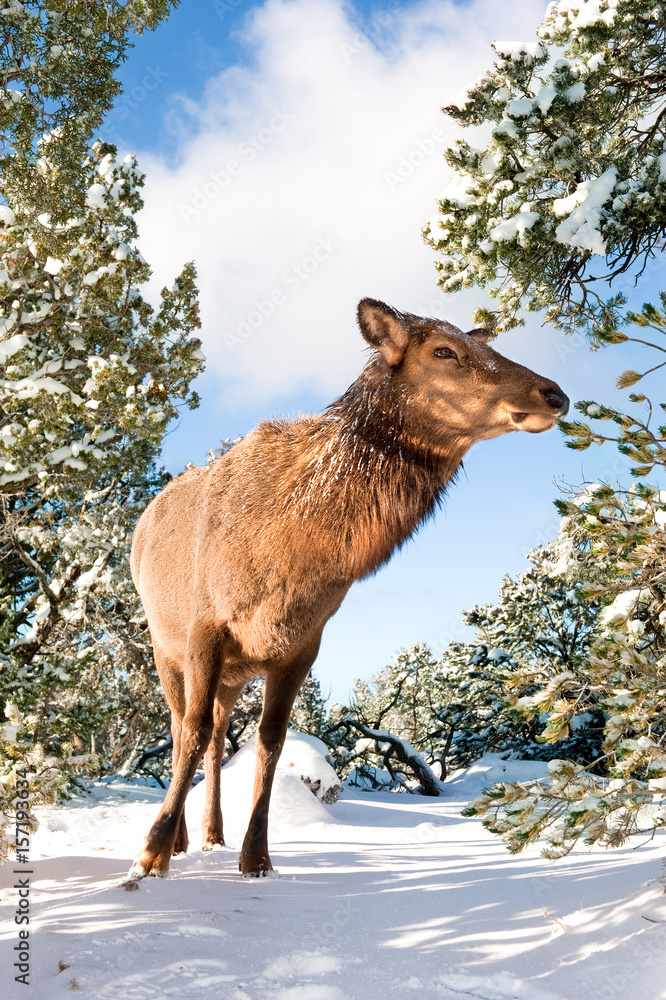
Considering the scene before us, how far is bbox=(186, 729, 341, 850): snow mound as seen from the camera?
6.46 metres

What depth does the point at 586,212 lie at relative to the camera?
4.74 metres

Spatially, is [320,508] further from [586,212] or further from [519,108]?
[519,108]

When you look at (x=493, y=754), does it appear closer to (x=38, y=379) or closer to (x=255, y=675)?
(x=255, y=675)

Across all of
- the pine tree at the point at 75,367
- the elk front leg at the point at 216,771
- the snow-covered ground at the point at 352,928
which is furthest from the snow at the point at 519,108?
the snow-covered ground at the point at 352,928

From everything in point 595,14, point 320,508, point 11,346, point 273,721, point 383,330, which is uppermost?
point 595,14

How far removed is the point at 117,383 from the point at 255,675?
13.7ft

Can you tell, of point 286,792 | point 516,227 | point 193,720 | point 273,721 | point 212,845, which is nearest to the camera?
point 193,720

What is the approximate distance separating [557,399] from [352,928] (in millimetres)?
2598

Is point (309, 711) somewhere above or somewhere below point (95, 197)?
below

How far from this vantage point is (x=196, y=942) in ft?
9.27

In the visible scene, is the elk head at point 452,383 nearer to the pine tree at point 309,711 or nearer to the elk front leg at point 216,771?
the elk front leg at point 216,771

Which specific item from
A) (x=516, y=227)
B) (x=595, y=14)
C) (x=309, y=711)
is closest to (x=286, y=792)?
(x=516, y=227)

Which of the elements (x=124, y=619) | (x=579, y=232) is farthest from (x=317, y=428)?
(x=124, y=619)

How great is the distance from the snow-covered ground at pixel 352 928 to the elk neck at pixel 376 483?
5.61 feet
